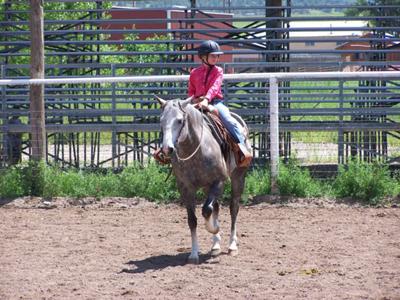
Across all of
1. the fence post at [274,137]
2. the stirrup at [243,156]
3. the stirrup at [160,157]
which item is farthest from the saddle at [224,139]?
the fence post at [274,137]

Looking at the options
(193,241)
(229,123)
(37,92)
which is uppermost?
(37,92)

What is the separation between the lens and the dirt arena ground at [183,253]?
8523mm

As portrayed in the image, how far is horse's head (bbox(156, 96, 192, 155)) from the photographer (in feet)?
30.7

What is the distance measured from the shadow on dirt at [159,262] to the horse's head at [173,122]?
4.52 ft

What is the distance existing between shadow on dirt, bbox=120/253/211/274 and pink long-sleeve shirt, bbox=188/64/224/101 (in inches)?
77.0

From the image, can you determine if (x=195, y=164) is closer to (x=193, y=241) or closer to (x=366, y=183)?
(x=193, y=241)

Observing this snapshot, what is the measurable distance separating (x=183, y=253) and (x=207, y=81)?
2135 millimetres

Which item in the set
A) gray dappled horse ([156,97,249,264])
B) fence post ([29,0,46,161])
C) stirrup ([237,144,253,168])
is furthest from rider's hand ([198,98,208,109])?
fence post ([29,0,46,161])

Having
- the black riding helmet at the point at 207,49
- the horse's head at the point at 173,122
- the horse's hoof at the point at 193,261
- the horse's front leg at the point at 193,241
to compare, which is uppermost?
the black riding helmet at the point at 207,49

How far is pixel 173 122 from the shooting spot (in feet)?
31.2

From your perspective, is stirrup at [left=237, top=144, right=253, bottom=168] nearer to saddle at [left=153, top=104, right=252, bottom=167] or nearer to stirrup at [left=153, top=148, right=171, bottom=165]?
saddle at [left=153, top=104, right=252, bottom=167]

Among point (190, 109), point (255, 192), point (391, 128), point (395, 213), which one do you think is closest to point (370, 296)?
point (190, 109)

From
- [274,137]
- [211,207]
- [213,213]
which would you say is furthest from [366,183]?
[211,207]

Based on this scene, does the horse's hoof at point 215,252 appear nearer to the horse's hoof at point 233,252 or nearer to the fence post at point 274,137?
the horse's hoof at point 233,252
